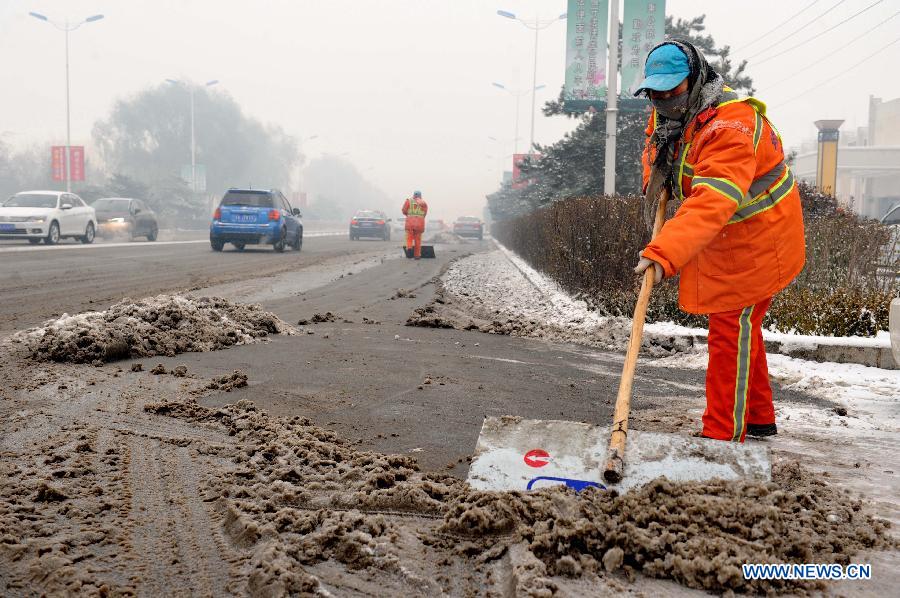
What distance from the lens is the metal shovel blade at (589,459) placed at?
297 centimetres

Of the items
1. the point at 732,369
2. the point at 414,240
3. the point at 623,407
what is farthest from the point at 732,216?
the point at 414,240

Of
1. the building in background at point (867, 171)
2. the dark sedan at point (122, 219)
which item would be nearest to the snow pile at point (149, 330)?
the dark sedan at point (122, 219)

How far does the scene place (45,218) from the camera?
2100 centimetres

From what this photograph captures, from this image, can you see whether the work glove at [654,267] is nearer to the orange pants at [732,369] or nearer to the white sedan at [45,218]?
the orange pants at [732,369]

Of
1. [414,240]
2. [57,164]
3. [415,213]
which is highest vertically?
[57,164]

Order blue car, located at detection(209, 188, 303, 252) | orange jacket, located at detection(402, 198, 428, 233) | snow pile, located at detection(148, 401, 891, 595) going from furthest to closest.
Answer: blue car, located at detection(209, 188, 303, 252) < orange jacket, located at detection(402, 198, 428, 233) < snow pile, located at detection(148, 401, 891, 595)

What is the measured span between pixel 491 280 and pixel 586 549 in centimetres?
1245

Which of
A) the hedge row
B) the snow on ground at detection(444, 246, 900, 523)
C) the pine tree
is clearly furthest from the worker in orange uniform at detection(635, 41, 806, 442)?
the pine tree

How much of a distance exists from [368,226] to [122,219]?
1145 centimetres

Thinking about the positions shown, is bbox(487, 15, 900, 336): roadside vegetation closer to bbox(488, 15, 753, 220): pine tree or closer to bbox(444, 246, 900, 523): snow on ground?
bbox(444, 246, 900, 523): snow on ground

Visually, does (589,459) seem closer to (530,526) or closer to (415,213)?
(530,526)

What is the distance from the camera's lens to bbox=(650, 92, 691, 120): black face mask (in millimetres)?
3637

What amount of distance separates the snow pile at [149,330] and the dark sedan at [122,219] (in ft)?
77.2

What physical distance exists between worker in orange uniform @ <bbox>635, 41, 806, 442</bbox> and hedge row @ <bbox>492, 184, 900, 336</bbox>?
3395mm
